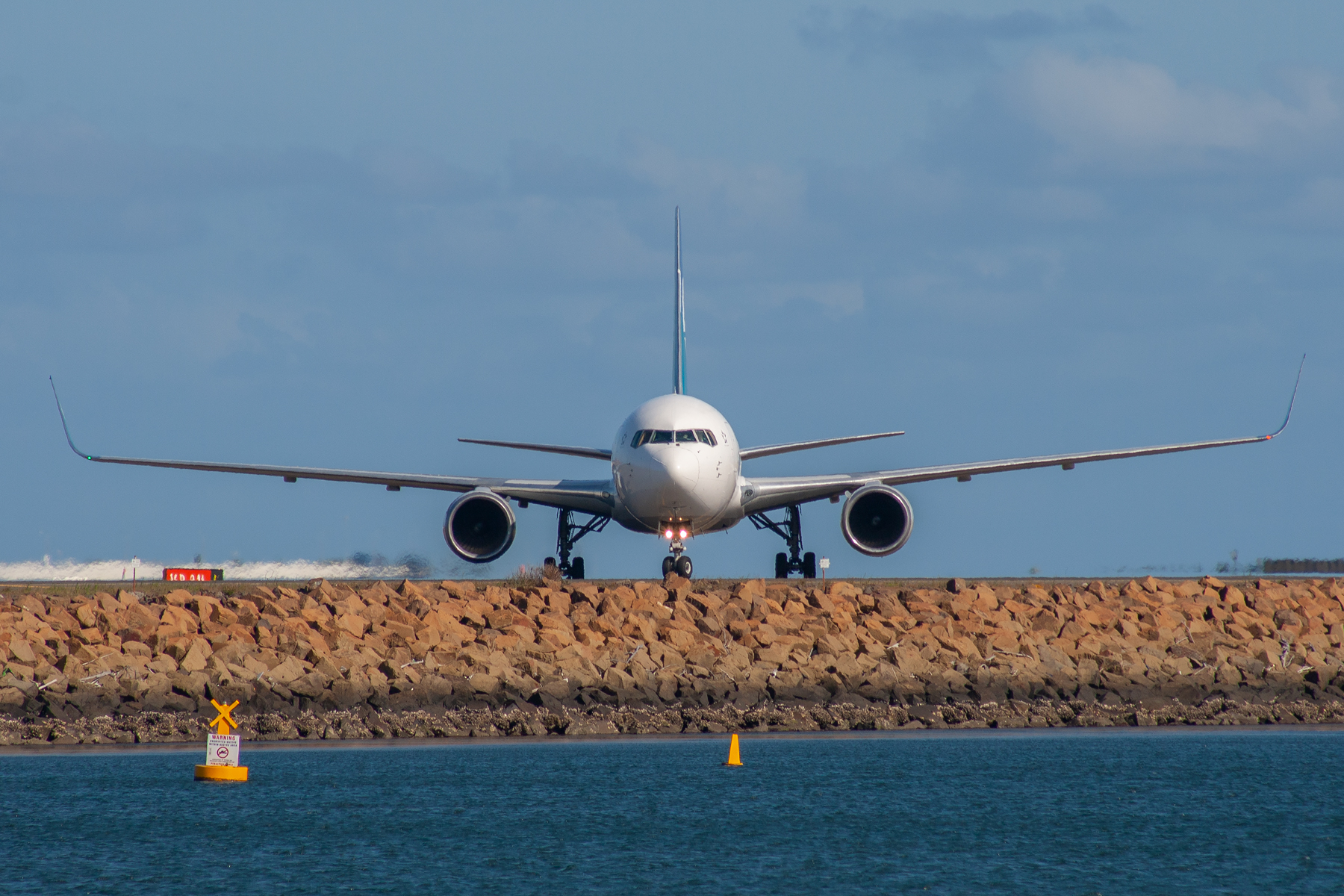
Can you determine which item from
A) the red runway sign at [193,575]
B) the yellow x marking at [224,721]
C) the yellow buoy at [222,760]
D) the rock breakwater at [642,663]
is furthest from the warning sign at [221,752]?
the red runway sign at [193,575]

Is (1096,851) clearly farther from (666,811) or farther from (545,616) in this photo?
(545,616)

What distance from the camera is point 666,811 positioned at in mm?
19375

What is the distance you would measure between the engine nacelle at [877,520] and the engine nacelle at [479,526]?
707 centimetres

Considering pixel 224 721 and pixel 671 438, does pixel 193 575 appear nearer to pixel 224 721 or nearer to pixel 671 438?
pixel 671 438

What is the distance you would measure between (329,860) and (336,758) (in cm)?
546

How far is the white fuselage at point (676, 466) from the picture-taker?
3253 centimetres

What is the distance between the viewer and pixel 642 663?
2605 centimetres

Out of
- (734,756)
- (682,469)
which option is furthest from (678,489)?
(734,756)

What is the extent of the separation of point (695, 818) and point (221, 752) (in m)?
6.32

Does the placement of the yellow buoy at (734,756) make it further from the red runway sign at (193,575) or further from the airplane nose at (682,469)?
the red runway sign at (193,575)

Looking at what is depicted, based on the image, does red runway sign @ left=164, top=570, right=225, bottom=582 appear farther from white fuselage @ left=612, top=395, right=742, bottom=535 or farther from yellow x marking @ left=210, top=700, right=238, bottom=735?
yellow x marking @ left=210, top=700, right=238, bottom=735

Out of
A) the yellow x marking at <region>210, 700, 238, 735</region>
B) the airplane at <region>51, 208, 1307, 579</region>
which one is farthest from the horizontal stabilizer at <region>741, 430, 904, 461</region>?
the yellow x marking at <region>210, 700, 238, 735</region>

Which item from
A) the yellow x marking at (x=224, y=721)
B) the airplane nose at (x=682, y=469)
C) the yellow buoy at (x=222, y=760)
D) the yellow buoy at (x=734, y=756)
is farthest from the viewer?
the airplane nose at (x=682, y=469)

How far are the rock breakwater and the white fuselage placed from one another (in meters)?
2.38
